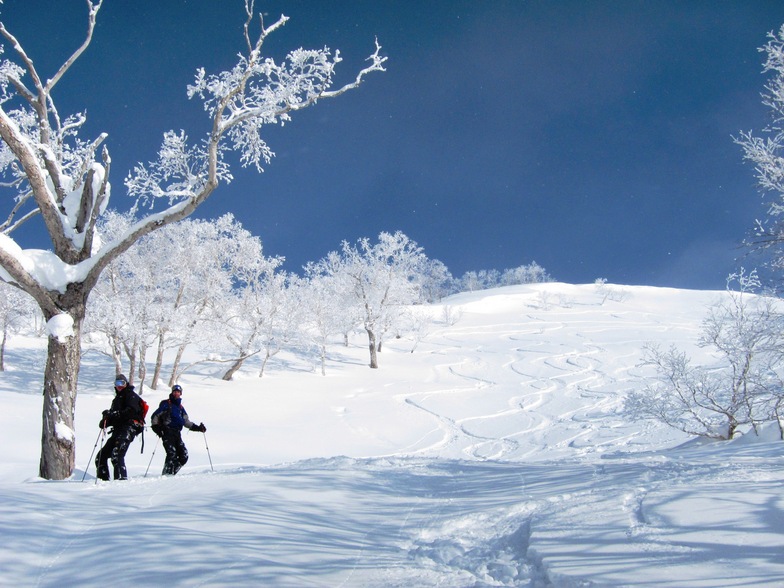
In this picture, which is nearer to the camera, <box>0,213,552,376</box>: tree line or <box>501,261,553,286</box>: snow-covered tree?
<box>0,213,552,376</box>: tree line

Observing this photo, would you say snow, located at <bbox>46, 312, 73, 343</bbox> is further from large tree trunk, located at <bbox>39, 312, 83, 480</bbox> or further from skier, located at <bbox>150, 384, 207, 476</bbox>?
skier, located at <bbox>150, 384, 207, 476</bbox>

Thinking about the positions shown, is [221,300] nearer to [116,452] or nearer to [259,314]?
[259,314]

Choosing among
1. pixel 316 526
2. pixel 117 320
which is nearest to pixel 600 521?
pixel 316 526

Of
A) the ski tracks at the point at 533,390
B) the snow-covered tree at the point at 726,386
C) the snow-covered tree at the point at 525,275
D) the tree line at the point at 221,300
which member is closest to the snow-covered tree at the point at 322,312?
the tree line at the point at 221,300

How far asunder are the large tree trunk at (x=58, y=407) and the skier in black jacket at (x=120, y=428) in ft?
1.54

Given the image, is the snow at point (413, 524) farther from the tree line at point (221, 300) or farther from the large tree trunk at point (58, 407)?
the tree line at point (221, 300)

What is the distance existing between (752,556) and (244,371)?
91.9 ft

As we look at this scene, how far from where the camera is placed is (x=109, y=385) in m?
22.1

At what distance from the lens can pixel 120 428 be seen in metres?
7.11

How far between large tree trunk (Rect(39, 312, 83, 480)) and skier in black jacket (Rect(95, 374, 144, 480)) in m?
0.47

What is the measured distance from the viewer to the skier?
8.05 metres

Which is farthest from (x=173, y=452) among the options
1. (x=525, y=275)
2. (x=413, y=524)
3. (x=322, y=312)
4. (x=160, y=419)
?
(x=525, y=275)

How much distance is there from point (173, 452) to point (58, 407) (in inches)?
83.3

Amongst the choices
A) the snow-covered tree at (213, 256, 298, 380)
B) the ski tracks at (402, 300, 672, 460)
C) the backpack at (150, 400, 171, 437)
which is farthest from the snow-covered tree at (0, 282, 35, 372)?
the backpack at (150, 400, 171, 437)
